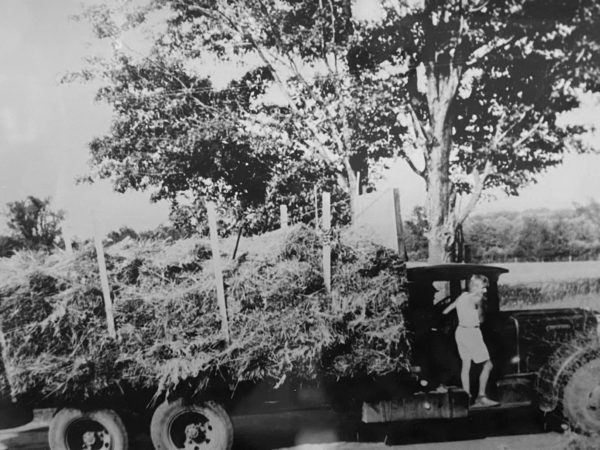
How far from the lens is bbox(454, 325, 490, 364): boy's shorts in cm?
501

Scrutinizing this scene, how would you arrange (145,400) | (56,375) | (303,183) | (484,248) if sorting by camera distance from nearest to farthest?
(56,375) → (145,400) → (303,183) → (484,248)

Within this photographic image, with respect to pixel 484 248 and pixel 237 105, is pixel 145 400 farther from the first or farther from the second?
pixel 484 248

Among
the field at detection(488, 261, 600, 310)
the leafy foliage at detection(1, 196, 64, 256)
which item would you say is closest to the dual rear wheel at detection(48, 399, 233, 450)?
the leafy foliage at detection(1, 196, 64, 256)

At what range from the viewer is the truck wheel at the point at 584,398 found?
16.1ft

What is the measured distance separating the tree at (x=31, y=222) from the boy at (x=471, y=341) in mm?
7087

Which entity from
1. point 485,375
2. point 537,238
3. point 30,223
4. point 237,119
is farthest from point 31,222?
point 537,238

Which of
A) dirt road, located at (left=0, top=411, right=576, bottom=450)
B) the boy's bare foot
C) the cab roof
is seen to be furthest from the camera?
the cab roof

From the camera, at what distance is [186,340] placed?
175 inches

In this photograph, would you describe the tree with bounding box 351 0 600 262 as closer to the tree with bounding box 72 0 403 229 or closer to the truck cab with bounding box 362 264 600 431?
the tree with bounding box 72 0 403 229

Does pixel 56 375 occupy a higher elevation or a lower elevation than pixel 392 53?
lower

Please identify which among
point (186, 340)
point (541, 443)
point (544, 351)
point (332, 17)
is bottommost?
point (541, 443)

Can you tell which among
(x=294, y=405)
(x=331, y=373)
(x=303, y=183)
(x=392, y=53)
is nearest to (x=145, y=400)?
(x=294, y=405)

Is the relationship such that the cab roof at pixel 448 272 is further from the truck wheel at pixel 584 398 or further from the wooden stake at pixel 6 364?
the wooden stake at pixel 6 364

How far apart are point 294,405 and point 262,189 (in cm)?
785
